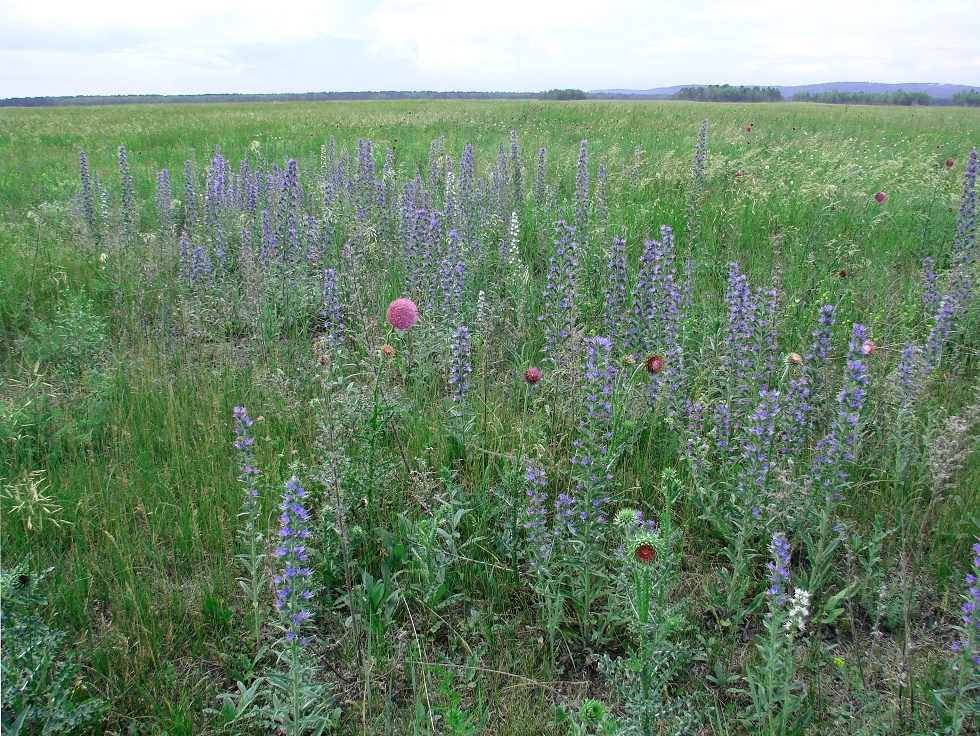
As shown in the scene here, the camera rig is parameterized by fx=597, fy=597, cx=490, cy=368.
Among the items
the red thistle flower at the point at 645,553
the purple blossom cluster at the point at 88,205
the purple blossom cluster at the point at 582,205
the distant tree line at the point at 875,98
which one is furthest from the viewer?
the distant tree line at the point at 875,98

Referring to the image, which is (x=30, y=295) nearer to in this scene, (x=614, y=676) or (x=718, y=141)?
(x=614, y=676)

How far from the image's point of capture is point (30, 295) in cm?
480

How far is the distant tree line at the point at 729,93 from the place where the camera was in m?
61.0

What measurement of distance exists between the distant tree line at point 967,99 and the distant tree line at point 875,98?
1.94 metres

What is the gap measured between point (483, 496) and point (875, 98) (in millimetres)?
60816

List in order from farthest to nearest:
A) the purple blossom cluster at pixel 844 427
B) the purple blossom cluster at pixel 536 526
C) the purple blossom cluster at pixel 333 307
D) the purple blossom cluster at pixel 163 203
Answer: the purple blossom cluster at pixel 163 203, the purple blossom cluster at pixel 333 307, the purple blossom cluster at pixel 844 427, the purple blossom cluster at pixel 536 526

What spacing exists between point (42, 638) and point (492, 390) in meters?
2.46

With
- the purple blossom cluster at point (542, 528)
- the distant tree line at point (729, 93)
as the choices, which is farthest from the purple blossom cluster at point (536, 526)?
the distant tree line at point (729, 93)

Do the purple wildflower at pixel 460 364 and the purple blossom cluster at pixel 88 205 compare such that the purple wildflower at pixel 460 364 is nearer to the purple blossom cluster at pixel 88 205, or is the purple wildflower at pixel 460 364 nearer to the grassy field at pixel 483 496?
the grassy field at pixel 483 496

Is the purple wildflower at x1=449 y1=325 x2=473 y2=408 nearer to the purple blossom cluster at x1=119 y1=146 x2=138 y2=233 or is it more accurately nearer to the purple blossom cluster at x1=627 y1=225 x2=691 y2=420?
the purple blossom cluster at x1=627 y1=225 x2=691 y2=420

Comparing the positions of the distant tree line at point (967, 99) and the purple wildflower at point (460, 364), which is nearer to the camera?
the purple wildflower at point (460, 364)

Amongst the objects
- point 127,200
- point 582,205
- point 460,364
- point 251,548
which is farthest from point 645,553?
point 127,200

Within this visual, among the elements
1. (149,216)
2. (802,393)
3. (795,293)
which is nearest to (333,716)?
(802,393)

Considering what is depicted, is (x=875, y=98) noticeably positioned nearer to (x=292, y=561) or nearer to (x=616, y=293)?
(x=616, y=293)
